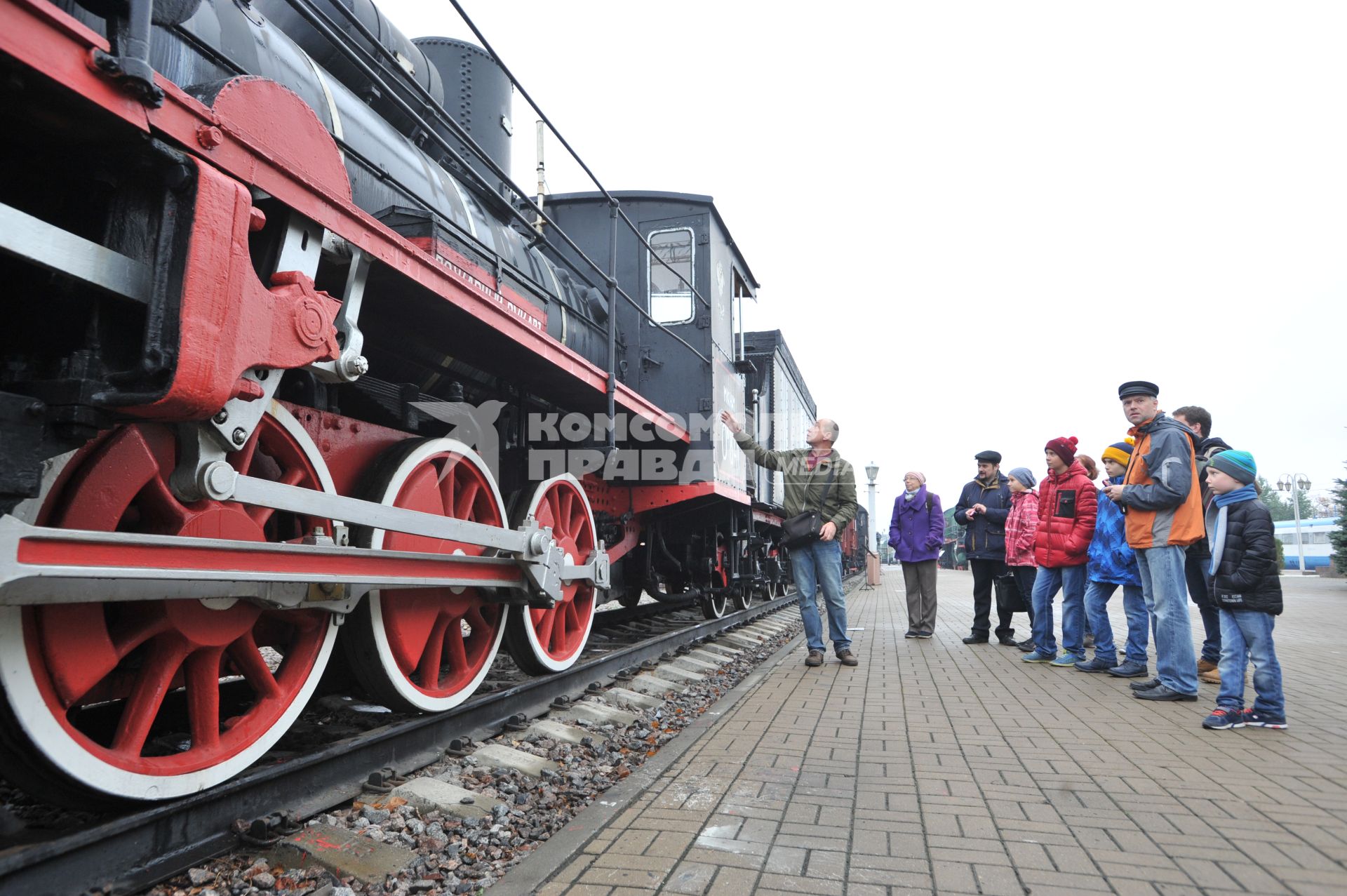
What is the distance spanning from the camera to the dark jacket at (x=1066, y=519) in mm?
5578

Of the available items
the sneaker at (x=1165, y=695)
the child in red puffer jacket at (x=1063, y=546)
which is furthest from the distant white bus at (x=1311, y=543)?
the sneaker at (x=1165, y=695)

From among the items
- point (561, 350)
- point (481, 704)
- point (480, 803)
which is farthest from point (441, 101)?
point (480, 803)

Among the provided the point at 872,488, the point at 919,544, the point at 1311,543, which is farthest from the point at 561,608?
the point at 1311,543

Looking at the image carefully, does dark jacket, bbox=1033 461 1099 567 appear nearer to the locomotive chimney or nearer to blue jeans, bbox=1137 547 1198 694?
blue jeans, bbox=1137 547 1198 694

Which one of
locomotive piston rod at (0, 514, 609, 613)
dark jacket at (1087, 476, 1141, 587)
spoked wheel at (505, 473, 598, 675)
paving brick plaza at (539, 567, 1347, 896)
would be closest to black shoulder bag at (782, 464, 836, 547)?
paving brick plaza at (539, 567, 1347, 896)

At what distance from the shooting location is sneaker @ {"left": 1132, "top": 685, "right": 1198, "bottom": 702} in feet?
14.3

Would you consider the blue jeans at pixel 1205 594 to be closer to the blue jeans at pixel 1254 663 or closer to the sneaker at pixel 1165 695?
the sneaker at pixel 1165 695

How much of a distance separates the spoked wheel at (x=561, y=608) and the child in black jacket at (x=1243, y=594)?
323 centimetres

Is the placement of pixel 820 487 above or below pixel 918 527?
above

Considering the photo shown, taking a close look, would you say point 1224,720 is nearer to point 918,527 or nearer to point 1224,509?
point 1224,509

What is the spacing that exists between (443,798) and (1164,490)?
153 inches

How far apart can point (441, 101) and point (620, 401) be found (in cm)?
202

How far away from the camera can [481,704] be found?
139 inches

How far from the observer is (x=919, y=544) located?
23.9 feet
